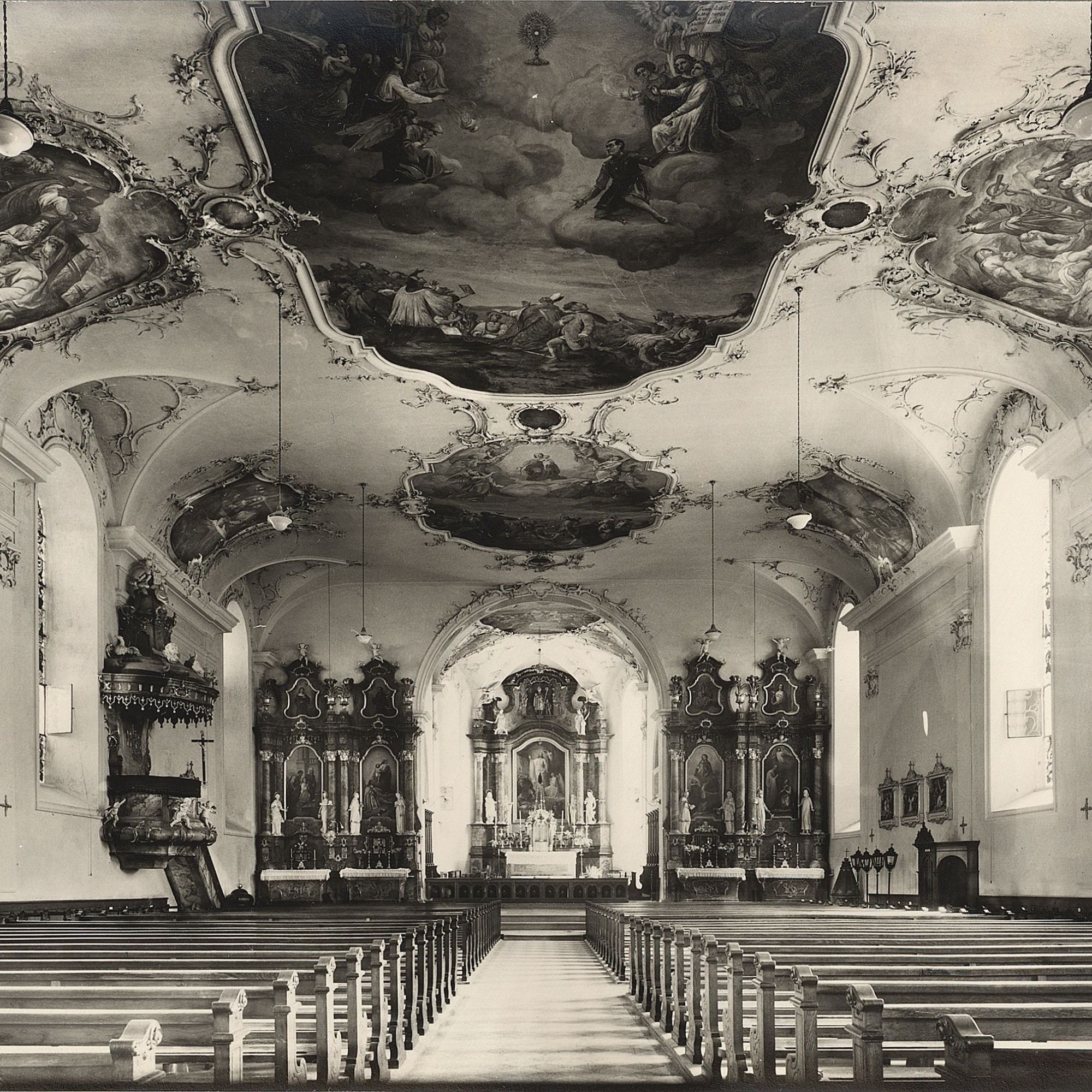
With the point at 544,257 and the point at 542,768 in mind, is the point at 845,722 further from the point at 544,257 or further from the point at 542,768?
the point at 544,257

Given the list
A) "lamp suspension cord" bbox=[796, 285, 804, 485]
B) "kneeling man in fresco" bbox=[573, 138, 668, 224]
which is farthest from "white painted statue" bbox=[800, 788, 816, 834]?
"kneeling man in fresco" bbox=[573, 138, 668, 224]

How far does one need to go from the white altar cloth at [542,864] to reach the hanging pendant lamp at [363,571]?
11444mm

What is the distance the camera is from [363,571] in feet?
78.5

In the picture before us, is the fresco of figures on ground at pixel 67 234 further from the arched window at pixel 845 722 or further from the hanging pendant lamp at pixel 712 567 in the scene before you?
the arched window at pixel 845 722

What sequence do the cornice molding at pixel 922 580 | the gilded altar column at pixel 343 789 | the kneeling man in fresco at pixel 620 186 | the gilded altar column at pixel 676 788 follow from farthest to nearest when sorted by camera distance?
the gilded altar column at pixel 343 789 → the gilded altar column at pixel 676 788 → the cornice molding at pixel 922 580 → the kneeling man in fresco at pixel 620 186

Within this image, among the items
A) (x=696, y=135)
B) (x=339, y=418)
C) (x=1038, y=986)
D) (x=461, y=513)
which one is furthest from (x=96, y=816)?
(x=1038, y=986)

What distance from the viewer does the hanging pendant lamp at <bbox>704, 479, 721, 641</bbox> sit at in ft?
62.7

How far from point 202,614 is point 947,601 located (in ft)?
36.6

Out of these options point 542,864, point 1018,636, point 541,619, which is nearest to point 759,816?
point 541,619

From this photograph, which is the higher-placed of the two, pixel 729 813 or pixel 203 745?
pixel 203 745

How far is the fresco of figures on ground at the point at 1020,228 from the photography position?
9.64 metres

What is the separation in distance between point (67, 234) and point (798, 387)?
25.0 feet

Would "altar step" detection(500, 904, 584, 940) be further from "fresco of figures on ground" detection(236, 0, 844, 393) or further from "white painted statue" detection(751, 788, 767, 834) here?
"fresco of figures on ground" detection(236, 0, 844, 393)

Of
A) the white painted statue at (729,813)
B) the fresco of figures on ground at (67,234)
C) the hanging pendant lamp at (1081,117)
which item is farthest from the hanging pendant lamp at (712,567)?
the hanging pendant lamp at (1081,117)
